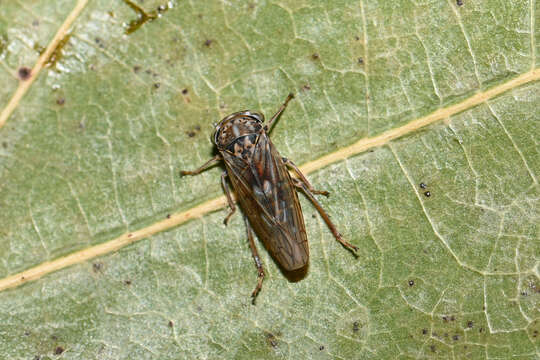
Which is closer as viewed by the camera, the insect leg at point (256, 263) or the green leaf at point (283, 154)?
the green leaf at point (283, 154)

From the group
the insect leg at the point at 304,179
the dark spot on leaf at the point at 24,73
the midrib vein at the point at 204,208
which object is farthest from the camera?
the dark spot on leaf at the point at 24,73

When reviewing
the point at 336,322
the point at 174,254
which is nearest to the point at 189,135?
the point at 174,254

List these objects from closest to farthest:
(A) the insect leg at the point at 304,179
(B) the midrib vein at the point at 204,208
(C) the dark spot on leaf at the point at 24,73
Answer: (B) the midrib vein at the point at 204,208, (A) the insect leg at the point at 304,179, (C) the dark spot on leaf at the point at 24,73

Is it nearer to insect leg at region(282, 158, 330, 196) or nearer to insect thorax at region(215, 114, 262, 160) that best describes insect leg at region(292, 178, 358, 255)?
insect leg at region(282, 158, 330, 196)

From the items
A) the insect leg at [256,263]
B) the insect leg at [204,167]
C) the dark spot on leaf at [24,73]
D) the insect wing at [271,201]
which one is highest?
the dark spot on leaf at [24,73]

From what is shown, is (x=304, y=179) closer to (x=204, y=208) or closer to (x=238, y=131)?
(x=238, y=131)

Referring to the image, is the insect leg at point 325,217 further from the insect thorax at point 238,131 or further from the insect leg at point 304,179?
the insect thorax at point 238,131

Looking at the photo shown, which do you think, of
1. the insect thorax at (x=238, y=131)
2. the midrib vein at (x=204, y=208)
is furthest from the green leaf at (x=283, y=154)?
the insect thorax at (x=238, y=131)

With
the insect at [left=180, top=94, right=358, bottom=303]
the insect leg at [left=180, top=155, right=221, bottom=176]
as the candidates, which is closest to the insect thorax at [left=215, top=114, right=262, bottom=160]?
the insect at [left=180, top=94, right=358, bottom=303]
